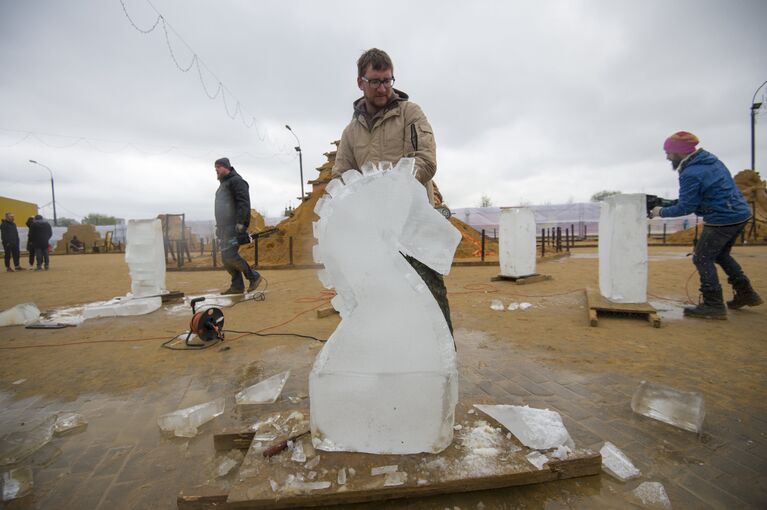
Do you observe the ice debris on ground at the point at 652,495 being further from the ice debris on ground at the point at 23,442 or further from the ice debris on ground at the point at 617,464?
the ice debris on ground at the point at 23,442

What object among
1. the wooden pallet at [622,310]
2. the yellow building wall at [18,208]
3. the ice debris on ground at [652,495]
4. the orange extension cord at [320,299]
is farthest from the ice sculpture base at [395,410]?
the yellow building wall at [18,208]

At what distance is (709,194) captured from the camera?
3936 millimetres

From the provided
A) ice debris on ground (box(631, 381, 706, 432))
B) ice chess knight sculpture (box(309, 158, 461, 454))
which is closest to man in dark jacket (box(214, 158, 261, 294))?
ice chess knight sculpture (box(309, 158, 461, 454))

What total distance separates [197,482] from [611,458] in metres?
1.84

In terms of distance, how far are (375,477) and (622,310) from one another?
12.0 ft

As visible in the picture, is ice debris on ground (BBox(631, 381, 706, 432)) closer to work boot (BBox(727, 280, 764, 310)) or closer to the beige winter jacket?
the beige winter jacket

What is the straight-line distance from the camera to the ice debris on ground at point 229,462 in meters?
1.65

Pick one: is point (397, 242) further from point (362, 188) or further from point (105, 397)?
point (105, 397)

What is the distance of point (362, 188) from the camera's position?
148 centimetres

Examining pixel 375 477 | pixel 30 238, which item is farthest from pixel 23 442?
pixel 30 238

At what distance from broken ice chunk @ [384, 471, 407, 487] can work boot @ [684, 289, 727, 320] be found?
424cm

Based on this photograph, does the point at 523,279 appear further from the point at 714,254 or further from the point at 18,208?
the point at 18,208

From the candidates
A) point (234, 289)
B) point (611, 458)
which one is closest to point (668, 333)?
point (611, 458)

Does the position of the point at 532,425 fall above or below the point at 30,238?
below
